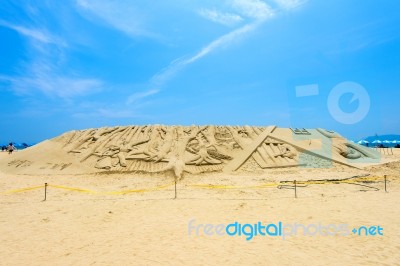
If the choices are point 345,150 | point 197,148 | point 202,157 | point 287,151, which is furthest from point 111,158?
point 345,150

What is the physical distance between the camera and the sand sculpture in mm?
14703

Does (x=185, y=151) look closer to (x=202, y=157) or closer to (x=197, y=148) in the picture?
(x=197, y=148)

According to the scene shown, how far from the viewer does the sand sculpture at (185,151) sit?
48.2ft

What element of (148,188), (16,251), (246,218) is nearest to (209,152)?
(148,188)

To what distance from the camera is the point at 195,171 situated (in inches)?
552

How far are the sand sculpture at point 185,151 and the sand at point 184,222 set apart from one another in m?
2.48

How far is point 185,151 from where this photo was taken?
51.5ft

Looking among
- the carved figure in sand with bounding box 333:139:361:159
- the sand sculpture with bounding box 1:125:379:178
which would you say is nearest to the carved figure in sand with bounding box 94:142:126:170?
the sand sculpture with bounding box 1:125:379:178

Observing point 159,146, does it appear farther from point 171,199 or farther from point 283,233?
point 283,233

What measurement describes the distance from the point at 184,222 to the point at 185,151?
28.9 feet

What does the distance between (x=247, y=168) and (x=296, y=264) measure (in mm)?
10143

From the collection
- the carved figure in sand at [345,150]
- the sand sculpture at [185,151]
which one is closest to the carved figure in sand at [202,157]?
the sand sculpture at [185,151]

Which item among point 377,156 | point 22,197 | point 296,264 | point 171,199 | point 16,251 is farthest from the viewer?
point 377,156

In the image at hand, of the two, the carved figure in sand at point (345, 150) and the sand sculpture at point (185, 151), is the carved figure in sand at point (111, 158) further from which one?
the carved figure in sand at point (345, 150)
